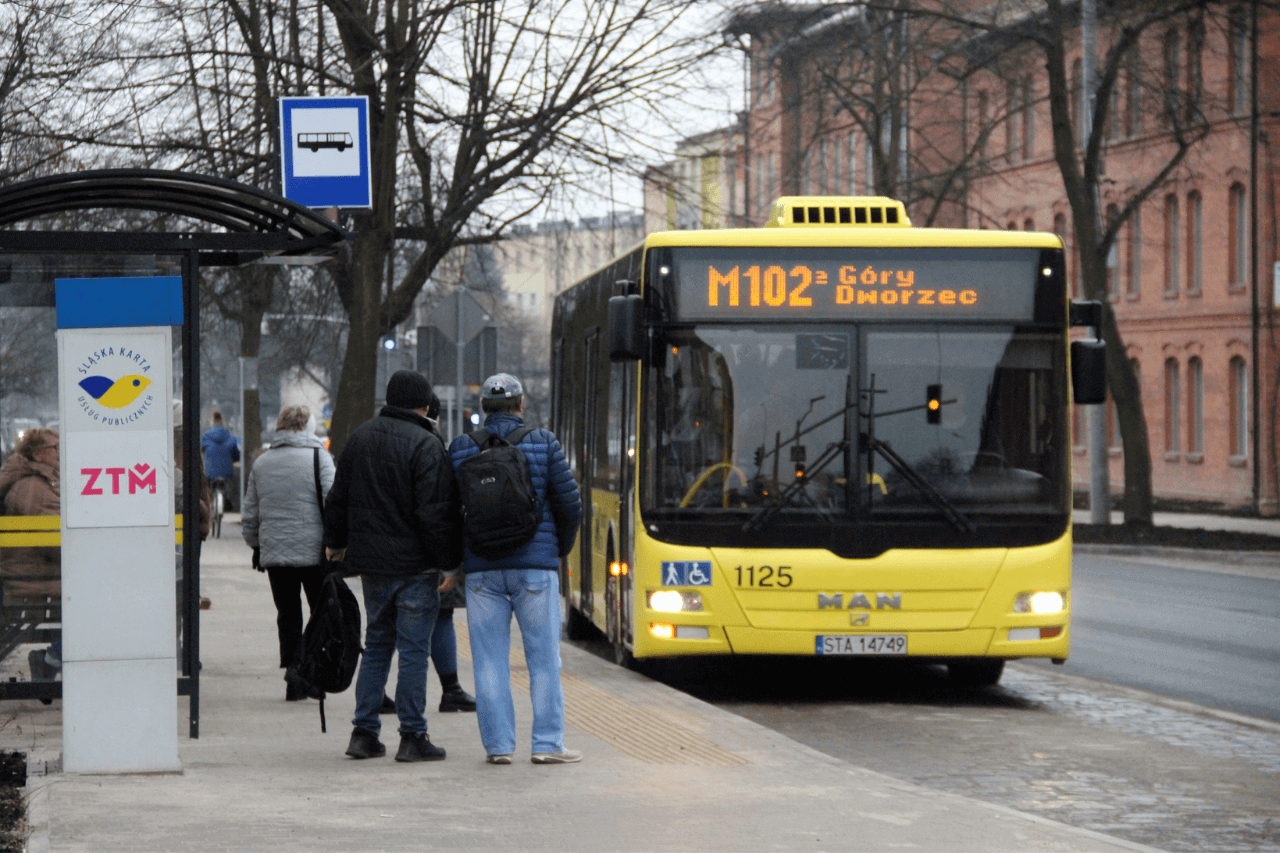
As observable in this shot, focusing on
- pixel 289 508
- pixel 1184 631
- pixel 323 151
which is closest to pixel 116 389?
pixel 289 508

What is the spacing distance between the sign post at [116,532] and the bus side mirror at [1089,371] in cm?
564

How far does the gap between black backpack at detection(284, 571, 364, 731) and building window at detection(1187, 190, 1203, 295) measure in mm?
39442

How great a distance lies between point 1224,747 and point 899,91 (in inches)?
985

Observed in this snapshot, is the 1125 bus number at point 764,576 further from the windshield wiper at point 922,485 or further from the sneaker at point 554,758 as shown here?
the sneaker at point 554,758

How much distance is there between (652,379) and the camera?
12.1 meters

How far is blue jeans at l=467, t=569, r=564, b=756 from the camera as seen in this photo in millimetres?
8750

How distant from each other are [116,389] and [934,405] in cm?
528

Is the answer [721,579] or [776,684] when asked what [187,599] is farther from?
[776,684]

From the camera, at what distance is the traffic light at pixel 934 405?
39.0 ft

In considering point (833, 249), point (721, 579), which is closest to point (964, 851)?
point (721, 579)

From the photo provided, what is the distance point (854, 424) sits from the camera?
11859 millimetres

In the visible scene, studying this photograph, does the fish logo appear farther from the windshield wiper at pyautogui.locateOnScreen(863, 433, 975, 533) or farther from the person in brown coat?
the windshield wiper at pyautogui.locateOnScreen(863, 433, 975, 533)

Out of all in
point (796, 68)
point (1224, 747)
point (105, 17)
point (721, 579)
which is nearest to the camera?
point (1224, 747)

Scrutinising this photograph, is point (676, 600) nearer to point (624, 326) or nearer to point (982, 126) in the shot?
point (624, 326)
